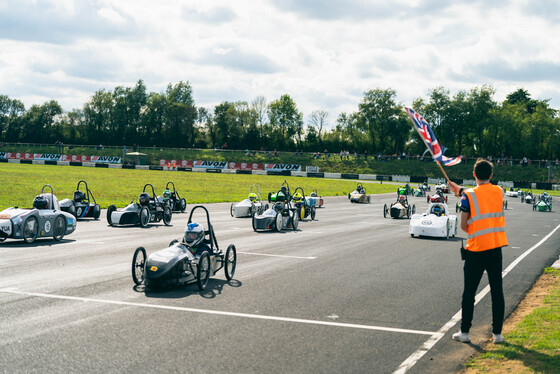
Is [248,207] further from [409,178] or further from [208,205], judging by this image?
[409,178]

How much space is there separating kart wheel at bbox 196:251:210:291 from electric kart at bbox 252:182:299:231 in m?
9.37

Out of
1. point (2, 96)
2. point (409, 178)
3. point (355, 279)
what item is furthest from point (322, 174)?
point (2, 96)

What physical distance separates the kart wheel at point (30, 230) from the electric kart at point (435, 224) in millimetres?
11514

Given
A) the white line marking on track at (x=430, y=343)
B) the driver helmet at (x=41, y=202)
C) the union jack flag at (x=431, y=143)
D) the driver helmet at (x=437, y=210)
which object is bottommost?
the white line marking on track at (x=430, y=343)

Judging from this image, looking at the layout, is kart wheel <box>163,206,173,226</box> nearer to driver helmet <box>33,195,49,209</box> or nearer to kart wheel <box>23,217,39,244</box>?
driver helmet <box>33,195,49,209</box>

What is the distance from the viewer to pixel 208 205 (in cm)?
3173

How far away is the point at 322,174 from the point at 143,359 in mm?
72380

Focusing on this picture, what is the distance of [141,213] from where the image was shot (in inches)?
803

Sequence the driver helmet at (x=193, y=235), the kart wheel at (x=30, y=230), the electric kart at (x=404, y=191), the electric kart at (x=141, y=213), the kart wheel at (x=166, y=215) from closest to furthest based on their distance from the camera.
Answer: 1. the driver helmet at (x=193, y=235)
2. the kart wheel at (x=30, y=230)
3. the electric kart at (x=141, y=213)
4. the kart wheel at (x=166, y=215)
5. the electric kart at (x=404, y=191)

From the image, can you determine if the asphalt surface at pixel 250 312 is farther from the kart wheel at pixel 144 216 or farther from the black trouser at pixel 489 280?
the kart wheel at pixel 144 216

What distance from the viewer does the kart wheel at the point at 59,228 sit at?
620 inches

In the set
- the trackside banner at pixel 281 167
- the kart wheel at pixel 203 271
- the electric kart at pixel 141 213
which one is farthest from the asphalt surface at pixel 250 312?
the trackside banner at pixel 281 167

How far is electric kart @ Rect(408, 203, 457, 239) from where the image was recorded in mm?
19250

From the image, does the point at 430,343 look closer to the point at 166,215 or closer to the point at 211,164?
the point at 166,215
